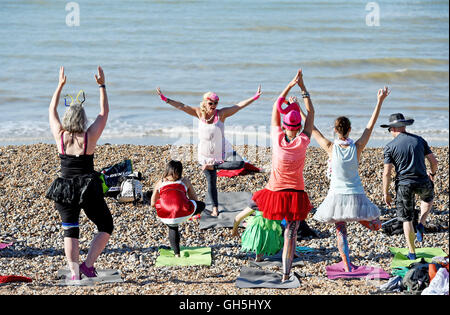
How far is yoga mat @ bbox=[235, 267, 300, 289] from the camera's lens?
562 centimetres

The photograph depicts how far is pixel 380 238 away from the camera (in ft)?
23.7

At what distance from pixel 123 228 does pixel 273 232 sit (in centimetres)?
195

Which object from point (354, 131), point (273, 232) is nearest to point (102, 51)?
point (354, 131)

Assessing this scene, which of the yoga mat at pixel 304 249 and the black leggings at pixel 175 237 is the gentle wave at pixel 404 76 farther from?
the black leggings at pixel 175 237

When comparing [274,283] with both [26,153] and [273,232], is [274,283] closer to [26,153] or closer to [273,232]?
[273,232]

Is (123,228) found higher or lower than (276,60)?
lower

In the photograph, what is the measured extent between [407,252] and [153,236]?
276 centimetres

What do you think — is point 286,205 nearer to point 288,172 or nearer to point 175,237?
point 288,172

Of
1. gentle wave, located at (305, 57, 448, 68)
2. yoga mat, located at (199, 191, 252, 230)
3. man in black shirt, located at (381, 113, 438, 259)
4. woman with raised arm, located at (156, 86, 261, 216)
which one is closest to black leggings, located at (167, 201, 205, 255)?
yoga mat, located at (199, 191, 252, 230)

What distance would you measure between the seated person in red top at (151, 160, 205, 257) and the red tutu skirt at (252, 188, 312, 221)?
1.03 m

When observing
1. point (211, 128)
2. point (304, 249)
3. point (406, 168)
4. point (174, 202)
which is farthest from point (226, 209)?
point (406, 168)

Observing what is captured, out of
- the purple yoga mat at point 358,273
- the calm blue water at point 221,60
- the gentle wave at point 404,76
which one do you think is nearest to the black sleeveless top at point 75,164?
the purple yoga mat at point 358,273

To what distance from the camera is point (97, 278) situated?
230 inches
